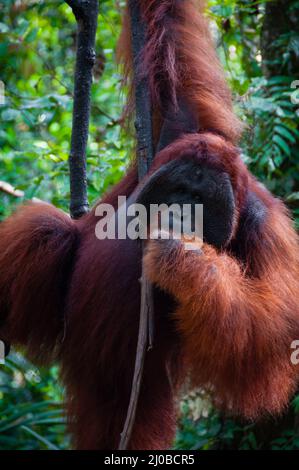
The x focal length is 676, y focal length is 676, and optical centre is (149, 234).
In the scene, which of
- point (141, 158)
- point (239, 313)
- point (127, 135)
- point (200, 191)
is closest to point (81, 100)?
point (127, 135)

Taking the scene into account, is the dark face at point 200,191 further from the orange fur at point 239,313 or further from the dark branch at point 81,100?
the dark branch at point 81,100

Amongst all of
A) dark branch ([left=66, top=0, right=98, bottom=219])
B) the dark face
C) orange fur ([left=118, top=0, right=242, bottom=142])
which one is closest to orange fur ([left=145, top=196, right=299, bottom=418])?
the dark face

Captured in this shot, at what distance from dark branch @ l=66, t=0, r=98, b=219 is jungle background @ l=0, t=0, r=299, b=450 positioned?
382 millimetres

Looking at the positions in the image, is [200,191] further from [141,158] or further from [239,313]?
[239,313]

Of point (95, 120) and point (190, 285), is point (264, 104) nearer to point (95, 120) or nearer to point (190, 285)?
point (190, 285)

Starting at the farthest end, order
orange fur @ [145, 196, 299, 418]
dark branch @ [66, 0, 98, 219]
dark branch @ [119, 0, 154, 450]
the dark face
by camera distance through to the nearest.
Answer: dark branch @ [66, 0, 98, 219] → the dark face → orange fur @ [145, 196, 299, 418] → dark branch @ [119, 0, 154, 450]

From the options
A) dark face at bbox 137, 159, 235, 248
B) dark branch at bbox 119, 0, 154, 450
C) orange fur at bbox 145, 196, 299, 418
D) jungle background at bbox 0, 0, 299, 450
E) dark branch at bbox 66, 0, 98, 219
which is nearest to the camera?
dark branch at bbox 119, 0, 154, 450

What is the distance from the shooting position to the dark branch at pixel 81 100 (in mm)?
2996

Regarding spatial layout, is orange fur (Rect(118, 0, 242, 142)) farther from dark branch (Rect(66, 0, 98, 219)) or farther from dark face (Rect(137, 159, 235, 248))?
dark face (Rect(137, 159, 235, 248))

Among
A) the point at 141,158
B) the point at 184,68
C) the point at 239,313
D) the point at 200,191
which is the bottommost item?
the point at 239,313

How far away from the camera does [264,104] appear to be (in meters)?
4.05

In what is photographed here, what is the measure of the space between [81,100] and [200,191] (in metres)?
0.86

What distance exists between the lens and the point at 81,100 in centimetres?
315

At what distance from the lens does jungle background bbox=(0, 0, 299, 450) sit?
417cm
